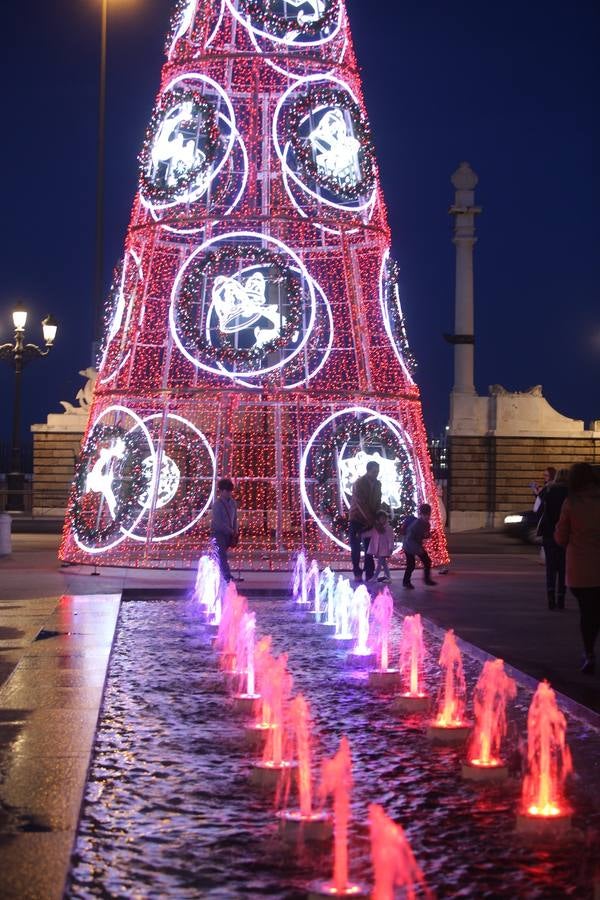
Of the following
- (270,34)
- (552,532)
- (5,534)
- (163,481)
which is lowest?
(5,534)

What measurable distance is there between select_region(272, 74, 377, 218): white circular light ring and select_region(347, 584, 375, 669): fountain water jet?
6580 millimetres

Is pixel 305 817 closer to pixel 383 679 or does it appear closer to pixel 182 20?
pixel 383 679

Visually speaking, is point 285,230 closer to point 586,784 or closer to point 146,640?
point 146,640

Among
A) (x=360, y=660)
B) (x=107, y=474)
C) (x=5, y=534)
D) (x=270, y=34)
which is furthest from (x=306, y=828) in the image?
(x=5, y=534)

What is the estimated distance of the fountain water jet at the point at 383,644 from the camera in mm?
10711

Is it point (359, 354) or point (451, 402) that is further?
point (451, 402)

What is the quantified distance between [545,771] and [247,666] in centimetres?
438

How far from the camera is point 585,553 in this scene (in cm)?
1120

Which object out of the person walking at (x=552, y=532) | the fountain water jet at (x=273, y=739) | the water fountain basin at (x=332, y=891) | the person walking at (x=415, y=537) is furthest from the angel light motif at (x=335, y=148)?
the water fountain basin at (x=332, y=891)

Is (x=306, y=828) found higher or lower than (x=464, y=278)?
lower

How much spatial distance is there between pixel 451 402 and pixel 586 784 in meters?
33.9

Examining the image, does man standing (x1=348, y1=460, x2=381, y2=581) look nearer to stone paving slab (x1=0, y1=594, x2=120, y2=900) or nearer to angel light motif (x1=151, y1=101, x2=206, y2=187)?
angel light motif (x1=151, y1=101, x2=206, y2=187)

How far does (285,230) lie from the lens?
787 inches

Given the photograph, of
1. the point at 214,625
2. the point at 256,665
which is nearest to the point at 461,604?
the point at 214,625
